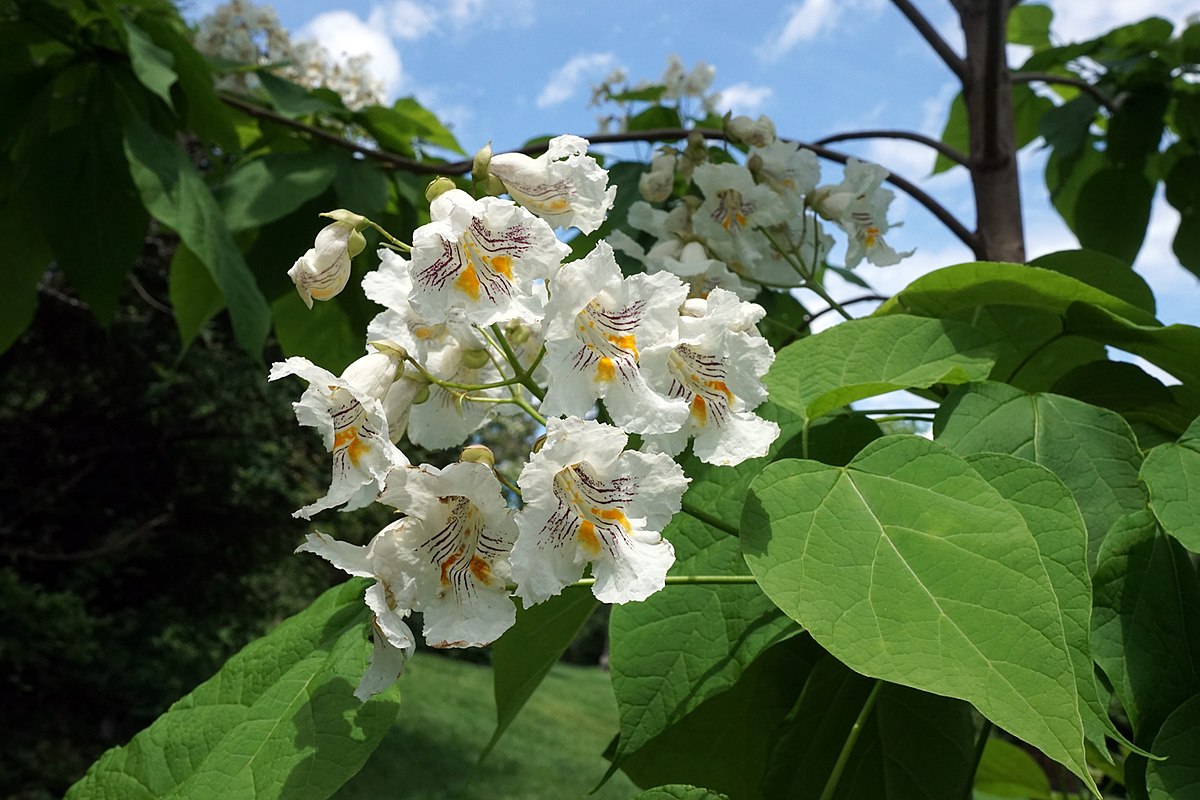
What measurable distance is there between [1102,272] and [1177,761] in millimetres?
532

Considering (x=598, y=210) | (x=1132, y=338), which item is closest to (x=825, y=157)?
(x=1132, y=338)

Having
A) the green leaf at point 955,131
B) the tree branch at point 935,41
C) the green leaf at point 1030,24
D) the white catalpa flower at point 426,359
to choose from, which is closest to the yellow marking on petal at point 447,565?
the white catalpa flower at point 426,359

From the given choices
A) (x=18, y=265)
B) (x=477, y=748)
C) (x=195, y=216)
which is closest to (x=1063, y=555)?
(x=195, y=216)

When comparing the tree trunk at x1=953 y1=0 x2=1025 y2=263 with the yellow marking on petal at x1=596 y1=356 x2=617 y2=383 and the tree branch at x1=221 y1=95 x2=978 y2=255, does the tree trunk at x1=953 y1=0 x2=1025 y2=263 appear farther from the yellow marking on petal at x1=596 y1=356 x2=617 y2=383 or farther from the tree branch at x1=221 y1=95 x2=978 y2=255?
the yellow marking on petal at x1=596 y1=356 x2=617 y2=383

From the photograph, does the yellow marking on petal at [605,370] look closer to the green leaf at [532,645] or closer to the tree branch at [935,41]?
the green leaf at [532,645]

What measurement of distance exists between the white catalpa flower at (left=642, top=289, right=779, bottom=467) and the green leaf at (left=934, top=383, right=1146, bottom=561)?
13 centimetres

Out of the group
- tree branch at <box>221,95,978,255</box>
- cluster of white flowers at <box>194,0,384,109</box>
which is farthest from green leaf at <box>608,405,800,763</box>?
cluster of white flowers at <box>194,0,384,109</box>

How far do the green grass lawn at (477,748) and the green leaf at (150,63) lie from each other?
357 centimetres

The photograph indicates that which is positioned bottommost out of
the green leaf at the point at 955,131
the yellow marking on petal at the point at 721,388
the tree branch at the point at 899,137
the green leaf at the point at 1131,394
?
the yellow marking on petal at the point at 721,388

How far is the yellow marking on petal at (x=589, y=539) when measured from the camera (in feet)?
1.81

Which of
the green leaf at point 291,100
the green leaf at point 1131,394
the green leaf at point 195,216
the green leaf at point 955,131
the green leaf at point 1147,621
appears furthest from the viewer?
the green leaf at point 955,131

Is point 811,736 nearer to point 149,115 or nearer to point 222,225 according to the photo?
point 222,225

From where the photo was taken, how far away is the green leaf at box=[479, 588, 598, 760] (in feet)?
2.23

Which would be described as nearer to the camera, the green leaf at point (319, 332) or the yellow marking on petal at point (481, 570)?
the yellow marking on petal at point (481, 570)
